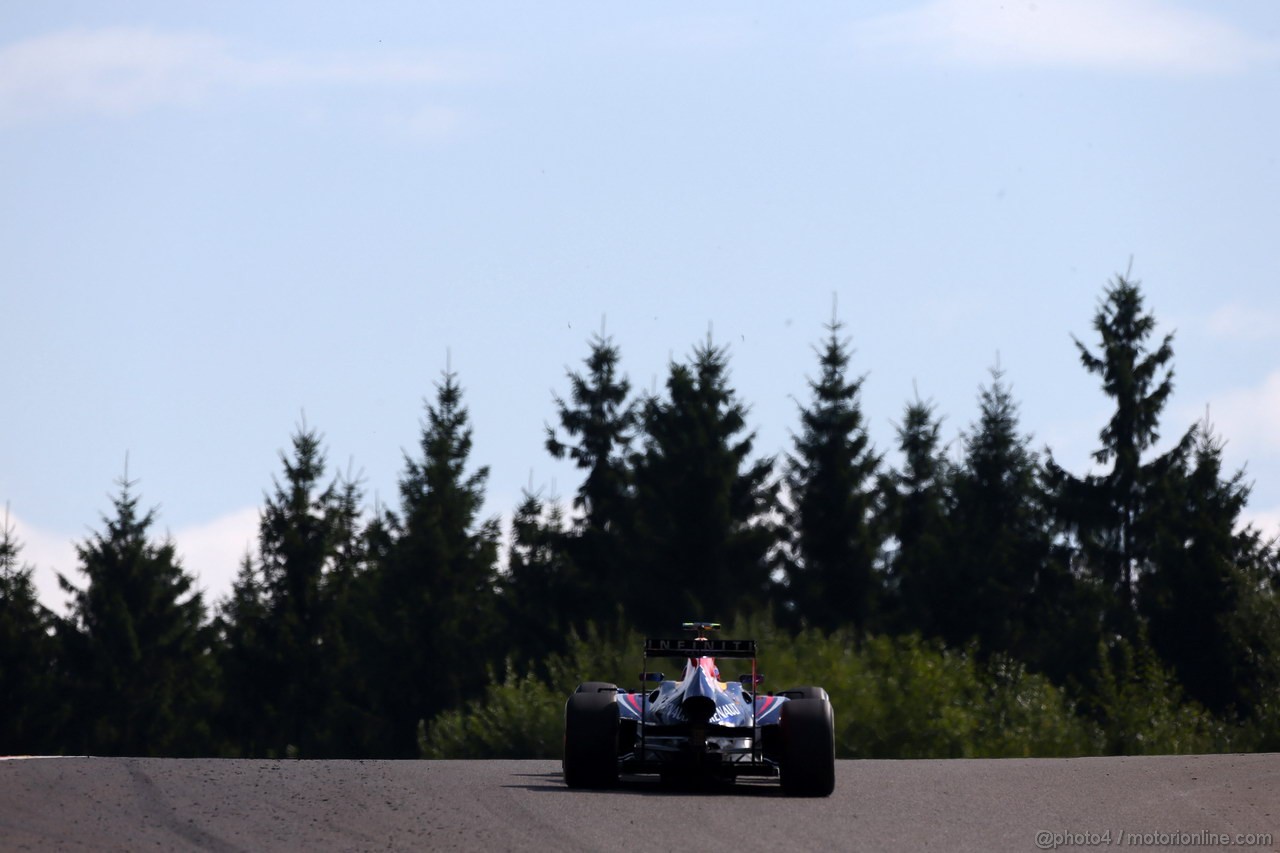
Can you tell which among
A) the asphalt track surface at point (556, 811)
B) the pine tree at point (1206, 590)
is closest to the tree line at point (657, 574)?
the pine tree at point (1206, 590)

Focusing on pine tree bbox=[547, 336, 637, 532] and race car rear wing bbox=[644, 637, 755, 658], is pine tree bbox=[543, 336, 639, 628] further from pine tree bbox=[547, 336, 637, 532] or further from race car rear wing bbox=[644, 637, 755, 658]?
race car rear wing bbox=[644, 637, 755, 658]

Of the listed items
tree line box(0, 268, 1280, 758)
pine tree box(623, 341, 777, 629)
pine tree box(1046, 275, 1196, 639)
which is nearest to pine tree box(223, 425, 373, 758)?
tree line box(0, 268, 1280, 758)

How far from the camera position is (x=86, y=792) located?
14891 mm

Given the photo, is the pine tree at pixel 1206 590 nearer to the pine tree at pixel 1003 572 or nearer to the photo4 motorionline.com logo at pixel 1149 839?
the pine tree at pixel 1003 572

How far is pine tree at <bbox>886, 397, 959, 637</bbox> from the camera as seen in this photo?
6719cm

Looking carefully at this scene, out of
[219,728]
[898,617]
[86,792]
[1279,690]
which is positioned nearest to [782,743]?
[86,792]

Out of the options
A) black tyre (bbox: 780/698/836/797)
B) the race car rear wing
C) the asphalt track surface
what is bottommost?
the asphalt track surface

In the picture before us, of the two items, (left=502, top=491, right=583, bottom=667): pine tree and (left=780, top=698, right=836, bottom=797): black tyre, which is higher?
(left=502, top=491, right=583, bottom=667): pine tree

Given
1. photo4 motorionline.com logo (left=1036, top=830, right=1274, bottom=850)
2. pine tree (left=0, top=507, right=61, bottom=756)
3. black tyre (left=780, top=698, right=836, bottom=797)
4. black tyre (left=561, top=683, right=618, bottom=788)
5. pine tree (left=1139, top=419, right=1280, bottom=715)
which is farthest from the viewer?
pine tree (left=0, top=507, right=61, bottom=756)

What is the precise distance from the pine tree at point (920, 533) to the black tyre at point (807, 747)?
A: 4731 cm

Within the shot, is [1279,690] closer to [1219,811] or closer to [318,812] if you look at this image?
[1219,811]

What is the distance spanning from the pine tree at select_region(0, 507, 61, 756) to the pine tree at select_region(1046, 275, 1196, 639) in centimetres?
4350

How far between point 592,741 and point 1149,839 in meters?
5.25

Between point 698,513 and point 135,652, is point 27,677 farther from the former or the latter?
point 698,513
